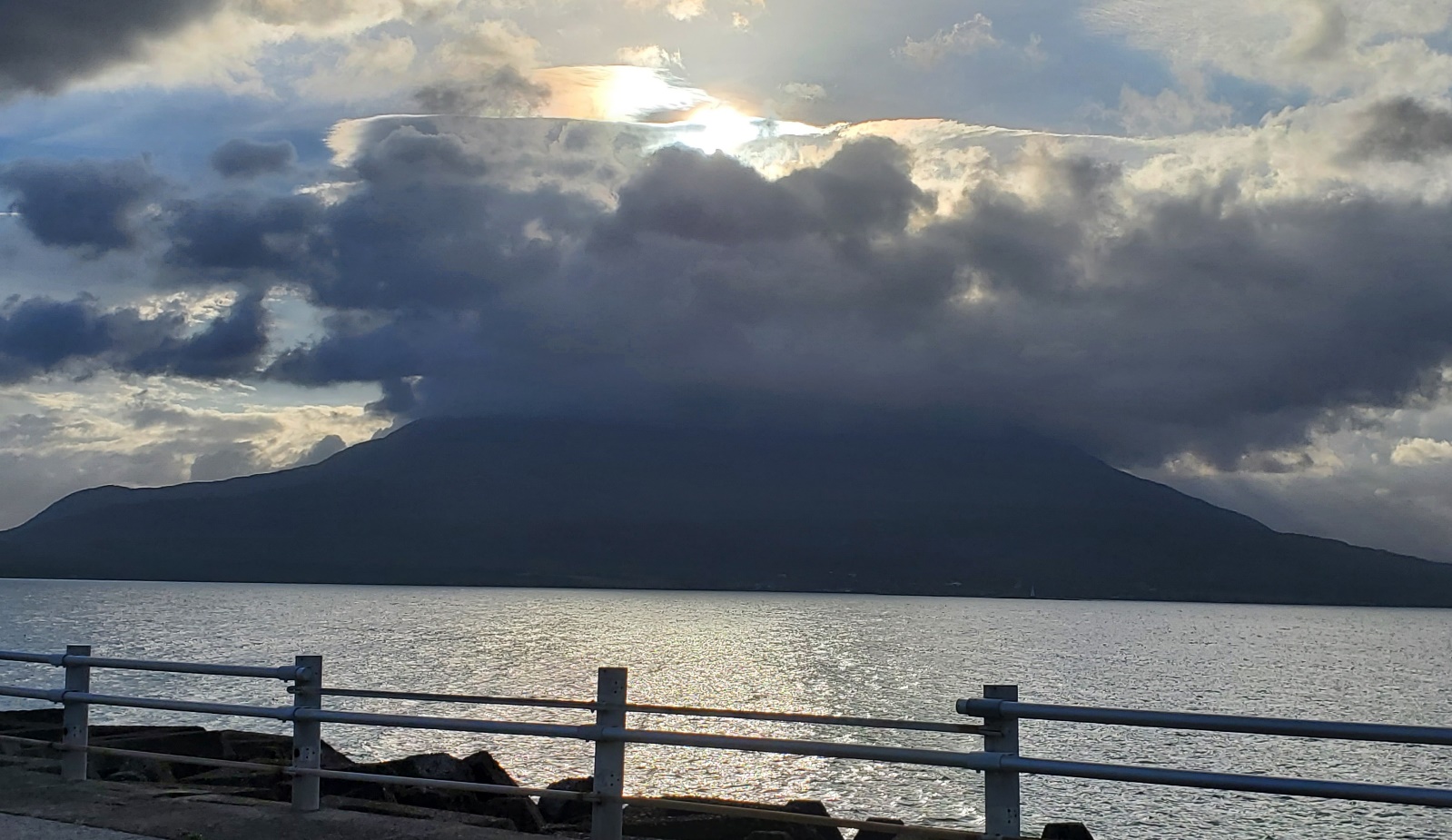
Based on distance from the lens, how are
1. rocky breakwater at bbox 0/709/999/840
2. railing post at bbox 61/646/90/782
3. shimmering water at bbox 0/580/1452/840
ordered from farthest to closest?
shimmering water at bbox 0/580/1452/840, rocky breakwater at bbox 0/709/999/840, railing post at bbox 61/646/90/782

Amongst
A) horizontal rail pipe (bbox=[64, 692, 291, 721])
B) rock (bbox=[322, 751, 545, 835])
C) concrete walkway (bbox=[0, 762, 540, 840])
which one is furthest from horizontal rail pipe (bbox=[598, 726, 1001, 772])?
rock (bbox=[322, 751, 545, 835])

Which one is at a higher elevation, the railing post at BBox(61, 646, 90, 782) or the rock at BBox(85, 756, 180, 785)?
the railing post at BBox(61, 646, 90, 782)

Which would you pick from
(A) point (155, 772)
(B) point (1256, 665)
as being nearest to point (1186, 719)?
(A) point (155, 772)

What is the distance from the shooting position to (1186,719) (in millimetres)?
6828

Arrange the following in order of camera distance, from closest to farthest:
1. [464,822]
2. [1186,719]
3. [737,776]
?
[1186,719] → [464,822] → [737,776]

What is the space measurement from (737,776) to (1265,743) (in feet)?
94.7

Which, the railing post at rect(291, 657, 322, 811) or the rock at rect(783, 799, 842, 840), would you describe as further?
the rock at rect(783, 799, 842, 840)

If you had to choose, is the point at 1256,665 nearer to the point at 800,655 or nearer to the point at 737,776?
the point at 800,655

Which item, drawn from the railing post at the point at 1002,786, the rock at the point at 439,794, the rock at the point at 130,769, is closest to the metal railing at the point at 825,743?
the railing post at the point at 1002,786

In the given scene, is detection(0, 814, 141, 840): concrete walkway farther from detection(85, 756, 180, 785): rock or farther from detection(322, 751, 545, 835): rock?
detection(322, 751, 545, 835): rock

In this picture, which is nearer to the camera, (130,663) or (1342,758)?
(130,663)

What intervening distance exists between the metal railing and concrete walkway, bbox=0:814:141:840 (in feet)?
3.09

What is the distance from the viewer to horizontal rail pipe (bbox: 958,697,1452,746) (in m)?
6.30

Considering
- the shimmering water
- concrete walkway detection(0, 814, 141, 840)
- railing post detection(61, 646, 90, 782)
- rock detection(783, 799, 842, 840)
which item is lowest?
the shimmering water
